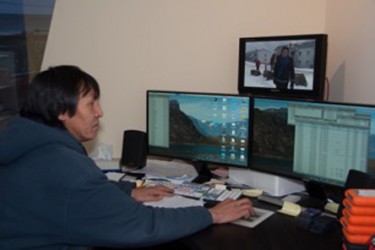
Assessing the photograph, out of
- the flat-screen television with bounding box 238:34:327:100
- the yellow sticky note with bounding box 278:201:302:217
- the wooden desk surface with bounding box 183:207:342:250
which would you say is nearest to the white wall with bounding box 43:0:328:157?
the flat-screen television with bounding box 238:34:327:100

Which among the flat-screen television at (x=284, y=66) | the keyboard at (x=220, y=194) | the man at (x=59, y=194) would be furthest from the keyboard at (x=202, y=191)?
the flat-screen television at (x=284, y=66)

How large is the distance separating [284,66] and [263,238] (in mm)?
926

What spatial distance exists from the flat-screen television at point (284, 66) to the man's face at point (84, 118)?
93cm

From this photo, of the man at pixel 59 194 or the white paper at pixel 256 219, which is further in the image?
the white paper at pixel 256 219

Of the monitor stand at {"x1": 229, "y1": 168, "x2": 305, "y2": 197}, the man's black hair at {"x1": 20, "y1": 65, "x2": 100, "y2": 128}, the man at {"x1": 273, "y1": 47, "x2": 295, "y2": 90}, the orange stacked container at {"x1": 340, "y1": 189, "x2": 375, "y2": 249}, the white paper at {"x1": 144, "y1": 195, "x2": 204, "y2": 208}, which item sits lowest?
the white paper at {"x1": 144, "y1": 195, "x2": 204, "y2": 208}

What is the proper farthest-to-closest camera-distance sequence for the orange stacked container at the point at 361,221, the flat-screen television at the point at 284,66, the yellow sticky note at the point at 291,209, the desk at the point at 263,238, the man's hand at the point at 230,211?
the flat-screen television at the point at 284,66 → the yellow sticky note at the point at 291,209 → the man's hand at the point at 230,211 → the desk at the point at 263,238 → the orange stacked container at the point at 361,221

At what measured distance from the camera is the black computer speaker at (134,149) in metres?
2.19

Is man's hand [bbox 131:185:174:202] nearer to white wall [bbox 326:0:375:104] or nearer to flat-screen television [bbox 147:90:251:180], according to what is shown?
flat-screen television [bbox 147:90:251:180]

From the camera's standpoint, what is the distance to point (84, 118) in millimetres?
1421

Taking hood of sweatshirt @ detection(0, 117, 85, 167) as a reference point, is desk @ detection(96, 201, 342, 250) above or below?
below

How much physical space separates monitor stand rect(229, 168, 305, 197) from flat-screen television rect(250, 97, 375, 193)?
0.04 meters

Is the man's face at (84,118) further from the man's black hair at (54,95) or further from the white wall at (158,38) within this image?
the white wall at (158,38)

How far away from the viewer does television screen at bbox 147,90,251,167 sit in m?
1.92

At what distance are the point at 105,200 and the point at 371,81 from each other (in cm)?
119
